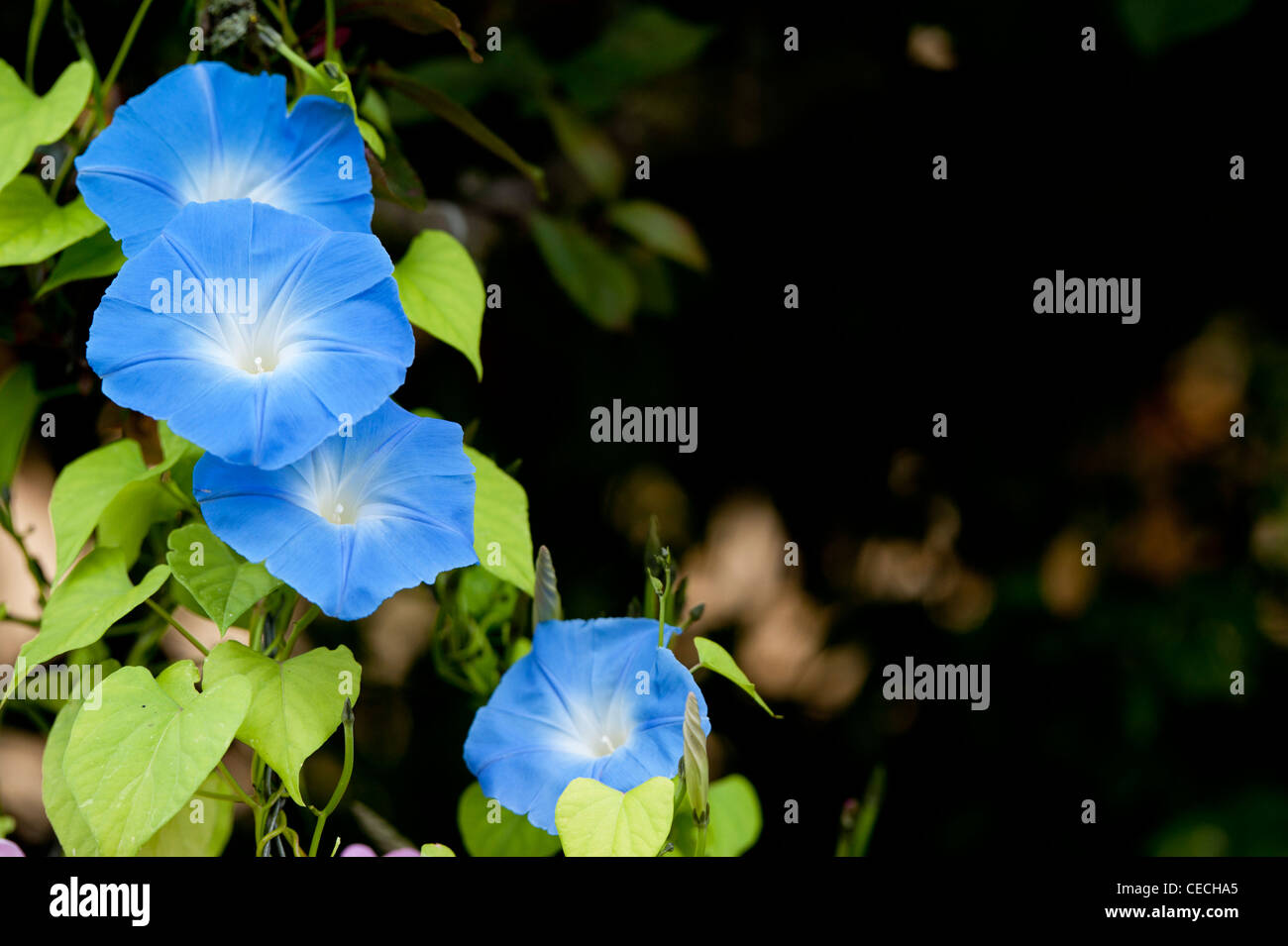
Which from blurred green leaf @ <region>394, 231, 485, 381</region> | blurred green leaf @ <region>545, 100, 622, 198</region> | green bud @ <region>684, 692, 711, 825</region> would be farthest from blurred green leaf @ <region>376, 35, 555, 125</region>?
green bud @ <region>684, 692, 711, 825</region>

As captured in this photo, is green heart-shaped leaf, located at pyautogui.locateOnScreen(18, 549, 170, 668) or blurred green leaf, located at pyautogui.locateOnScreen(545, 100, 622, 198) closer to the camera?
green heart-shaped leaf, located at pyautogui.locateOnScreen(18, 549, 170, 668)

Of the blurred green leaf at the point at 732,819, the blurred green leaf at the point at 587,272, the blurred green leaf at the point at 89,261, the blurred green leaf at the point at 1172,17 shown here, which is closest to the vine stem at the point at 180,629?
the blurred green leaf at the point at 89,261

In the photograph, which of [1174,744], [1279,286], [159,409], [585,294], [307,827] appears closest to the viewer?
[159,409]

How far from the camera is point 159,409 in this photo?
0.56m

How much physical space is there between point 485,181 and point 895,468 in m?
0.68

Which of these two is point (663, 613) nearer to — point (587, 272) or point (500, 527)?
point (500, 527)

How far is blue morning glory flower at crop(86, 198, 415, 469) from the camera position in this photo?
0.56 meters

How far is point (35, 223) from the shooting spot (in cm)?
71

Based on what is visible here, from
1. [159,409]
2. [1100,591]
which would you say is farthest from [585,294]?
[1100,591]

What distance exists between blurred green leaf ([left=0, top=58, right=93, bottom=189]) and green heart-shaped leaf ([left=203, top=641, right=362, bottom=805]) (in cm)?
32

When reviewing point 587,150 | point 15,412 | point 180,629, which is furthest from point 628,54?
point 180,629

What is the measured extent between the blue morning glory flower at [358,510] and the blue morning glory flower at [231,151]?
0.48 ft

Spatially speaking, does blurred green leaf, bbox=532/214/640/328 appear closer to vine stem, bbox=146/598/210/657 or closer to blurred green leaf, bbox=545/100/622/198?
blurred green leaf, bbox=545/100/622/198
